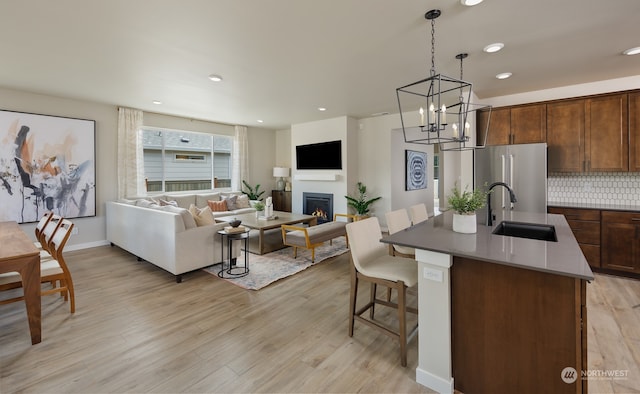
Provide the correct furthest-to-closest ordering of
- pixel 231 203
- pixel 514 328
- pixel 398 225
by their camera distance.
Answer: pixel 231 203 < pixel 398 225 < pixel 514 328

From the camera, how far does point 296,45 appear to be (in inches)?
116

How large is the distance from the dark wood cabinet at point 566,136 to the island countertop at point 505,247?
7.50 ft

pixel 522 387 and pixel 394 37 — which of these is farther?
pixel 394 37

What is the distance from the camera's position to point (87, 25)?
2539 mm

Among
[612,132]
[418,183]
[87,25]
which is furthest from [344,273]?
[418,183]

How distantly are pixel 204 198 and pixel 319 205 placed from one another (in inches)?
106

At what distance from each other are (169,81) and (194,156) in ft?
9.99

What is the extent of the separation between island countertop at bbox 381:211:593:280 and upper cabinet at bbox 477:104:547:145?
2.44 m

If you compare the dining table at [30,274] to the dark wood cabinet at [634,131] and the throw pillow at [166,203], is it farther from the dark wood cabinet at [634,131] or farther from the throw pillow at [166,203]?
the dark wood cabinet at [634,131]

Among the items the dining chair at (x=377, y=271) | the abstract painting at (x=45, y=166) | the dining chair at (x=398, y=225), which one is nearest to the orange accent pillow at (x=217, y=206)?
the abstract painting at (x=45, y=166)

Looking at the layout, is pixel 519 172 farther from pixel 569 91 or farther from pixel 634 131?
pixel 569 91

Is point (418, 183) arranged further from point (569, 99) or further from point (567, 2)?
point (567, 2)

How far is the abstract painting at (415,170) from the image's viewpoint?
704 centimetres

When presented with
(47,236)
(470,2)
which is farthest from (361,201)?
(47,236)
